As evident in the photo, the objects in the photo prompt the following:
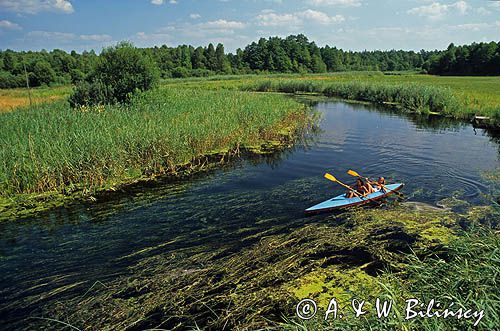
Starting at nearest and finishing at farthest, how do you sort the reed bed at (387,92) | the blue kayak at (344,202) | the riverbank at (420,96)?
the blue kayak at (344,202) → the riverbank at (420,96) → the reed bed at (387,92)

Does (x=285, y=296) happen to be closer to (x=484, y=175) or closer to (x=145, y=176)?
(x=145, y=176)

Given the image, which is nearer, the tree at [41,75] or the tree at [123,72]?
the tree at [123,72]

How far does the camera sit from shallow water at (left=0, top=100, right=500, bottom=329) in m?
6.71

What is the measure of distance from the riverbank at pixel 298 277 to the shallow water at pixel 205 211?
0.46m

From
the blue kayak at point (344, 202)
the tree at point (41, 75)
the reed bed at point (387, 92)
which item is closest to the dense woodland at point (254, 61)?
the tree at point (41, 75)

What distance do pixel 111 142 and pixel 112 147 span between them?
0.19 metres

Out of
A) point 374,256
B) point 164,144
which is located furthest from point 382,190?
point 164,144

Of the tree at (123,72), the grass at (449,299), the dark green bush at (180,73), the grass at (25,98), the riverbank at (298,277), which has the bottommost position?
the riverbank at (298,277)

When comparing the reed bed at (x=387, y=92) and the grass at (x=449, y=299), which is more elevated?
the reed bed at (x=387, y=92)

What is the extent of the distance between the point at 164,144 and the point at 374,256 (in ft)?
28.6

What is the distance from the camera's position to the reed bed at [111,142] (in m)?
10.2

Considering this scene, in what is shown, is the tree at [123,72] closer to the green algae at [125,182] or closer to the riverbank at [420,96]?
the green algae at [125,182]

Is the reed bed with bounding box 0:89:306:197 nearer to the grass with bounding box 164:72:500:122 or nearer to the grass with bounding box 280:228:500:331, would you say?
the grass with bounding box 280:228:500:331

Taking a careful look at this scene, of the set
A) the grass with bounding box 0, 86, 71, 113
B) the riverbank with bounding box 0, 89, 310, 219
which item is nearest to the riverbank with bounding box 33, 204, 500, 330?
the riverbank with bounding box 0, 89, 310, 219
